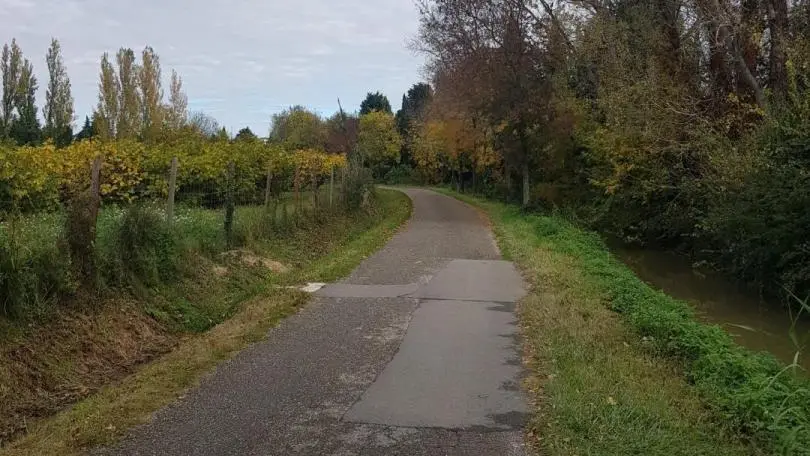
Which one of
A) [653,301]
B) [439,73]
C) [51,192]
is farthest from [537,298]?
[439,73]

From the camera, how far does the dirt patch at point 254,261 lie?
11.6 meters

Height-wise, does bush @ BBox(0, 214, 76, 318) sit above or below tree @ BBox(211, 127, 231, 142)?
below

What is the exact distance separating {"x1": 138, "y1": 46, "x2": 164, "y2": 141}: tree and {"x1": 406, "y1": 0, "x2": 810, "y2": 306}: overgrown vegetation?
21.1 metres

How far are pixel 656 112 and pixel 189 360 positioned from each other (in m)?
14.7

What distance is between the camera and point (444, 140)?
41.8 metres

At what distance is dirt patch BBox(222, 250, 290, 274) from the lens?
11587 millimetres

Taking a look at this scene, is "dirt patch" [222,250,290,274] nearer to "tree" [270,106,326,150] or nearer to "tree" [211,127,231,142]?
"tree" [211,127,231,142]

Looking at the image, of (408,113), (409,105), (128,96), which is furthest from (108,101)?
(409,105)

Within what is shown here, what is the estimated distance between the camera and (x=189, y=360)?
682cm

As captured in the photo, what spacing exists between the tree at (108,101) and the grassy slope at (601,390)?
39217mm

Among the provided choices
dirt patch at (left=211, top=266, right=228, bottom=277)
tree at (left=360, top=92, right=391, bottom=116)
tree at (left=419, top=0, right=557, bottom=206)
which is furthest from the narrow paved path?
tree at (left=360, top=92, right=391, bottom=116)

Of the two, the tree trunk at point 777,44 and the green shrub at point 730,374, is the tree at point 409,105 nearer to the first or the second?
the tree trunk at point 777,44

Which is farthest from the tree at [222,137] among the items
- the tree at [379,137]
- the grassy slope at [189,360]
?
the tree at [379,137]

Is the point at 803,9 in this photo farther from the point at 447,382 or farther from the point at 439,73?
the point at 439,73
